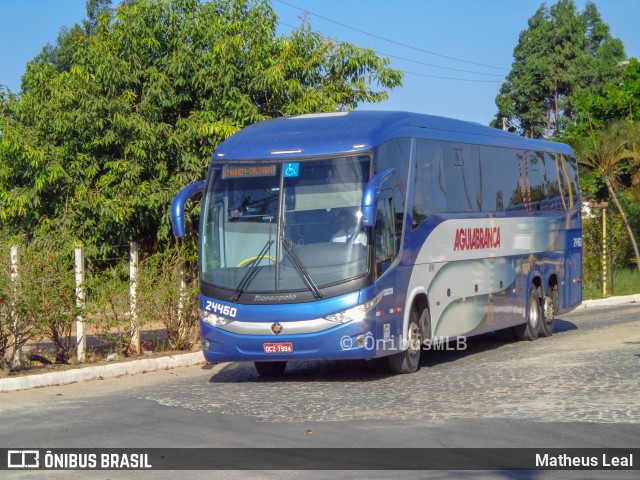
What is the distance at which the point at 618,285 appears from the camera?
31.4m

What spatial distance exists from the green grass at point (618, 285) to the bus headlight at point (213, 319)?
1911cm

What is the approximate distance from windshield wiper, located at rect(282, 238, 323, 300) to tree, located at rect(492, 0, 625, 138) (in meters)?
47.5

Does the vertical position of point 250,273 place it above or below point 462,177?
below

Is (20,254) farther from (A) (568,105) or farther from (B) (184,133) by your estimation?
(A) (568,105)

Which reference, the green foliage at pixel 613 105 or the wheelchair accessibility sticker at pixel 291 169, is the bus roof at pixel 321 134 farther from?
the green foliage at pixel 613 105

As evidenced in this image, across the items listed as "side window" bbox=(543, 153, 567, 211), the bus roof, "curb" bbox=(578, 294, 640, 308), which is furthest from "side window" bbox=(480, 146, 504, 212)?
"curb" bbox=(578, 294, 640, 308)

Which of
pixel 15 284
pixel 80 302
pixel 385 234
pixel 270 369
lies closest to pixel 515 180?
pixel 385 234

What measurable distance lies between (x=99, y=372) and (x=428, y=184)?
5.52 meters

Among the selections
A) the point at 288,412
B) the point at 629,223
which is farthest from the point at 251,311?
the point at 629,223

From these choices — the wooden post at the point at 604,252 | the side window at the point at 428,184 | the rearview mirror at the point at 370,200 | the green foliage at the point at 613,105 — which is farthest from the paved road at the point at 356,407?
the green foliage at the point at 613,105

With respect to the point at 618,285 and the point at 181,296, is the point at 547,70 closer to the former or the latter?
the point at 618,285

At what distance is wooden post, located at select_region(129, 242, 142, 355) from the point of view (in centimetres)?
1538

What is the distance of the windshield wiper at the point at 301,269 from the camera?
12.6 metres

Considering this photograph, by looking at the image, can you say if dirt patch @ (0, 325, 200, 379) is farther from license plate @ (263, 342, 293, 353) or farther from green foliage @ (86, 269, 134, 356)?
license plate @ (263, 342, 293, 353)
